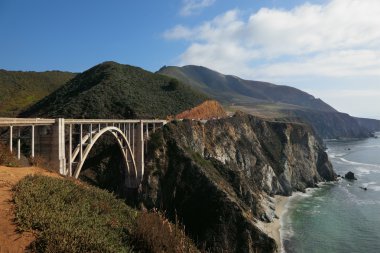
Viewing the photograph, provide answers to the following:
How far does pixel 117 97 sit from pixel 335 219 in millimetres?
43620

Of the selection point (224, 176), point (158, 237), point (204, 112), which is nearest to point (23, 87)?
point (204, 112)

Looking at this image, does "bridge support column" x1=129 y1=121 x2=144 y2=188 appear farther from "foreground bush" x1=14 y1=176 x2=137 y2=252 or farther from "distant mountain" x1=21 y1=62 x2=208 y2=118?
"foreground bush" x1=14 y1=176 x2=137 y2=252

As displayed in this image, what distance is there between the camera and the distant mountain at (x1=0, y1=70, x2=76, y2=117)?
86.6 metres

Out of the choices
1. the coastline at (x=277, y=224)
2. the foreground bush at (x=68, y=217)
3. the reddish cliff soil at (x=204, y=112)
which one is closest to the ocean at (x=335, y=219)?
the coastline at (x=277, y=224)

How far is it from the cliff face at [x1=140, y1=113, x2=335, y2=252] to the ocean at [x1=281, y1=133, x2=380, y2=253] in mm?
4294

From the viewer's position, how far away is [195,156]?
5497 cm

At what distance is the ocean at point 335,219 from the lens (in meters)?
44.0

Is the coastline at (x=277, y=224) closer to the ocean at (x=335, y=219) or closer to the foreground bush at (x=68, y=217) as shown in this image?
the ocean at (x=335, y=219)

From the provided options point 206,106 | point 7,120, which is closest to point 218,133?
point 206,106

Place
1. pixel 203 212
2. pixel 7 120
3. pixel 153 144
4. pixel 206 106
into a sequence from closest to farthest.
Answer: pixel 7 120
pixel 203 212
pixel 153 144
pixel 206 106

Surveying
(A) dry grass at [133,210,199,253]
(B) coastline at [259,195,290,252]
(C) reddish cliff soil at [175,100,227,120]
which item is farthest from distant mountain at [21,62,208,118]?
(A) dry grass at [133,210,199,253]

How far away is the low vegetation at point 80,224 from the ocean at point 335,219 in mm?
34009

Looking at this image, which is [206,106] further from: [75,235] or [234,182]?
[75,235]

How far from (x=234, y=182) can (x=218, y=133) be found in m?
19.1
